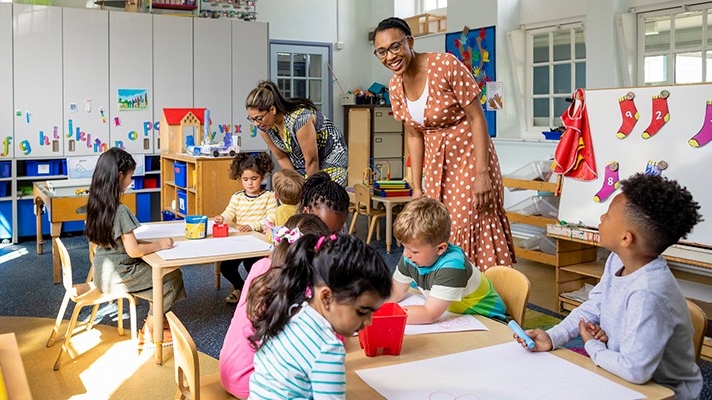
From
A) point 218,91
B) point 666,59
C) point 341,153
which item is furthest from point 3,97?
point 666,59

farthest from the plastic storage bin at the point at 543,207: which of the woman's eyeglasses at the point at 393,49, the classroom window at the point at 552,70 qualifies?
the woman's eyeglasses at the point at 393,49

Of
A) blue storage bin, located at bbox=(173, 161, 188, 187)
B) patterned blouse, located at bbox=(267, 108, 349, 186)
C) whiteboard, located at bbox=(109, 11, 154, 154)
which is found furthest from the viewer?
whiteboard, located at bbox=(109, 11, 154, 154)

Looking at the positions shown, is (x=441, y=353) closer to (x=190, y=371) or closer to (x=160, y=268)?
(x=190, y=371)

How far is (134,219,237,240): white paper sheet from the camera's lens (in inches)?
140

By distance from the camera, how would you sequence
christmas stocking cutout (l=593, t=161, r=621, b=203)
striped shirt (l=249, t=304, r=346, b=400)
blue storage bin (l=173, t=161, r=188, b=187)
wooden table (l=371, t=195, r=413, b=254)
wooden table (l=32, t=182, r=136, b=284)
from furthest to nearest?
wooden table (l=371, t=195, r=413, b=254)
blue storage bin (l=173, t=161, r=188, b=187)
wooden table (l=32, t=182, r=136, b=284)
christmas stocking cutout (l=593, t=161, r=621, b=203)
striped shirt (l=249, t=304, r=346, b=400)

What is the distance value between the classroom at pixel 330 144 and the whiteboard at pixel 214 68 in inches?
0.8

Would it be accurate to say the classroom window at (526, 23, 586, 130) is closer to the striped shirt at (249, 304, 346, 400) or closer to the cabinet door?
the cabinet door

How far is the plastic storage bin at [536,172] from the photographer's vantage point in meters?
5.26

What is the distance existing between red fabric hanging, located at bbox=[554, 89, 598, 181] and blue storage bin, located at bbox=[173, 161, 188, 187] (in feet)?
9.99

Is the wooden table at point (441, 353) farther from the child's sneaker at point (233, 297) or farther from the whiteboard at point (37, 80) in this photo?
the whiteboard at point (37, 80)

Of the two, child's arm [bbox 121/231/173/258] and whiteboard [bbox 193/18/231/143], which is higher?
whiteboard [bbox 193/18/231/143]

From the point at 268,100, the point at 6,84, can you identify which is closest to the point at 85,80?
the point at 6,84

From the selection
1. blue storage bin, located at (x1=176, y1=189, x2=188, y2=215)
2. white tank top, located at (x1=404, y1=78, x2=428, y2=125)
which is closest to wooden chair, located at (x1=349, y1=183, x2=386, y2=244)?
blue storage bin, located at (x1=176, y1=189, x2=188, y2=215)

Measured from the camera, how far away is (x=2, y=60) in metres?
6.55
